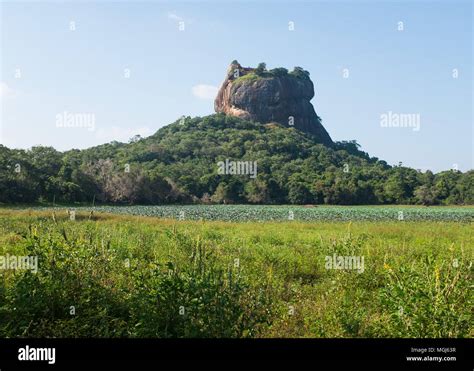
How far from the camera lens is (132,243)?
1272 cm

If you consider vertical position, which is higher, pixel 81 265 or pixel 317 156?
pixel 317 156

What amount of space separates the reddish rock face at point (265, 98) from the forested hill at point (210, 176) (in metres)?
35.3

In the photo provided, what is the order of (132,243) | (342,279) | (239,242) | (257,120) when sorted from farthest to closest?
(257,120), (239,242), (132,243), (342,279)

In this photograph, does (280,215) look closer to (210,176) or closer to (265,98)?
(210,176)

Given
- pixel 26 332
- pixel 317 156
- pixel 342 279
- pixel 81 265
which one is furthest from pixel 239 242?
pixel 317 156

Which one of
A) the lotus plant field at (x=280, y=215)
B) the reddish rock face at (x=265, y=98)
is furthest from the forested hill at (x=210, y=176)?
the reddish rock face at (x=265, y=98)

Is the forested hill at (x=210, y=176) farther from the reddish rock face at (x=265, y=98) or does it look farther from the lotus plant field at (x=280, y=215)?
the reddish rock face at (x=265, y=98)

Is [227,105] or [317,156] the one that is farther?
[227,105]

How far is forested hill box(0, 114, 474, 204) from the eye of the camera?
159 ft

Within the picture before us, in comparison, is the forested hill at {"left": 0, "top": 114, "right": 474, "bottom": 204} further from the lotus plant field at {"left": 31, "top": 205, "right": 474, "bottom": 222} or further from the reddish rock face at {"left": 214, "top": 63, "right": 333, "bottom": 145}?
the reddish rock face at {"left": 214, "top": 63, "right": 333, "bottom": 145}

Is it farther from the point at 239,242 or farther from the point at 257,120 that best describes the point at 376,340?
the point at 257,120

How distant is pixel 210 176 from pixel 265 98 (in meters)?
73.5

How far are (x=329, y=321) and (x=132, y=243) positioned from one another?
8.87 meters

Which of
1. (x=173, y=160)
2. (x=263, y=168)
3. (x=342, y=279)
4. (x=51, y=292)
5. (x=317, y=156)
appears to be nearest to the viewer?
(x=51, y=292)
